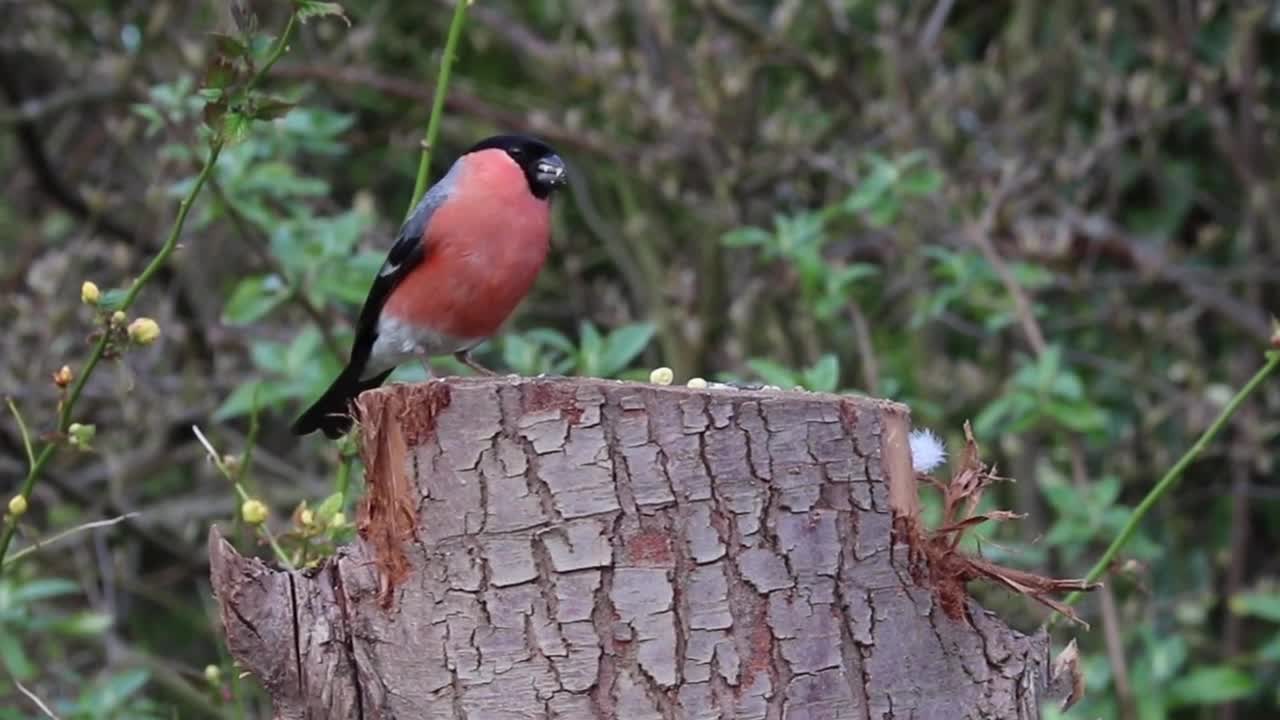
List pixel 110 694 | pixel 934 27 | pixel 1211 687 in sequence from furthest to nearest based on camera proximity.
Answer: pixel 934 27 → pixel 1211 687 → pixel 110 694

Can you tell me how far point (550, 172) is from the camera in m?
3.93

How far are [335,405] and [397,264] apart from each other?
32cm

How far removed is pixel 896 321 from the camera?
5.93 m

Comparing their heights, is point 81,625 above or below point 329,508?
above

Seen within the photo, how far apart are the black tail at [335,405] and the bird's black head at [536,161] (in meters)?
0.52

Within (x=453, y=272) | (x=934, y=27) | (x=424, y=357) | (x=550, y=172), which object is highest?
(x=934, y=27)

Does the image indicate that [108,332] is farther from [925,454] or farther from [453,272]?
[453,272]

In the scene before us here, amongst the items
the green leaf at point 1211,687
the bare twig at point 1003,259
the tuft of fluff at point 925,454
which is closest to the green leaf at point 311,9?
the tuft of fluff at point 925,454

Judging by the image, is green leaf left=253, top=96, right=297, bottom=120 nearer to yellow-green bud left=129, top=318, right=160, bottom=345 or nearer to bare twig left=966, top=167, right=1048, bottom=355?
yellow-green bud left=129, top=318, right=160, bottom=345

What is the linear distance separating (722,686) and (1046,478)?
296 centimetres

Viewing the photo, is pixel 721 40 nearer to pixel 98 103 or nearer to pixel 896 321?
pixel 896 321

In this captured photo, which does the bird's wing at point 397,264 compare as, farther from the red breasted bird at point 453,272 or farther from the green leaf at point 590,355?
the green leaf at point 590,355

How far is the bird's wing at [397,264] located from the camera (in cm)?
379

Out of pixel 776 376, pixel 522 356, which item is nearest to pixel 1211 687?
pixel 776 376
